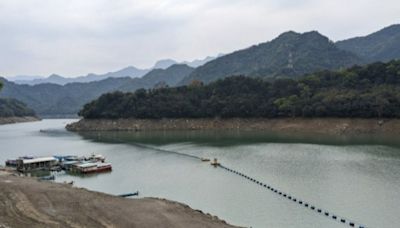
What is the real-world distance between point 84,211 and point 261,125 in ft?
199

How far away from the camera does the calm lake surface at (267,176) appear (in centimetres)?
2481

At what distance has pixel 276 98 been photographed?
276 ft

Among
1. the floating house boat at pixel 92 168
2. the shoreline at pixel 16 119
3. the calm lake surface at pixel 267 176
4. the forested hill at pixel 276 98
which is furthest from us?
the shoreline at pixel 16 119

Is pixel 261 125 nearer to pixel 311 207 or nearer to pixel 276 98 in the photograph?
pixel 276 98

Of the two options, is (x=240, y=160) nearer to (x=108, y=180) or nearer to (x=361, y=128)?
(x=108, y=180)

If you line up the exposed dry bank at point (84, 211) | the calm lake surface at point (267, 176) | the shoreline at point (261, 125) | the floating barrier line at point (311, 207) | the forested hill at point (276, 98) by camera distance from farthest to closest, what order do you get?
the forested hill at point (276, 98), the shoreline at point (261, 125), the calm lake surface at point (267, 176), the floating barrier line at point (311, 207), the exposed dry bank at point (84, 211)

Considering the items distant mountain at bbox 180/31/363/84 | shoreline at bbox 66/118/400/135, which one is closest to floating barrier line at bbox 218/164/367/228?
shoreline at bbox 66/118/400/135

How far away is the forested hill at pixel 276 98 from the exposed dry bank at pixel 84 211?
170ft

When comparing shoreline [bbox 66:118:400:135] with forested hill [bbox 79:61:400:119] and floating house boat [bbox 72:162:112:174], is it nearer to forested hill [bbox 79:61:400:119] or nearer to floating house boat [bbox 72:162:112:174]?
forested hill [bbox 79:61:400:119]

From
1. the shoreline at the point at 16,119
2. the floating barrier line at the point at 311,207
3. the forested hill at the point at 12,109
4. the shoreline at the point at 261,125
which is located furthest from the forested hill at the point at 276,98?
the forested hill at the point at 12,109

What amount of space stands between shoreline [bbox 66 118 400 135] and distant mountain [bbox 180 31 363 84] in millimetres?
54568

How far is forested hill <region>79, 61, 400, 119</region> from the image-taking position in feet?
231

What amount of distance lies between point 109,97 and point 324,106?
48.4 meters

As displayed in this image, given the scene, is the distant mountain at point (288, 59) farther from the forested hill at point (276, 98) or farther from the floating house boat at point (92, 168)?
the floating house boat at point (92, 168)
